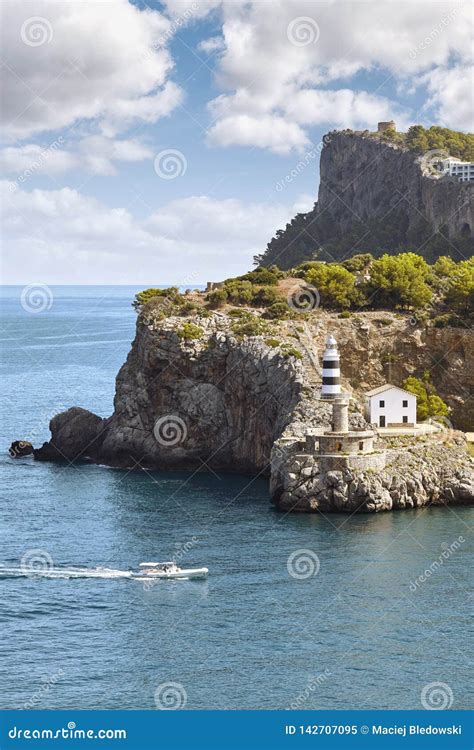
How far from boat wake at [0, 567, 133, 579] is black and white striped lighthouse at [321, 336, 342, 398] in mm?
23172

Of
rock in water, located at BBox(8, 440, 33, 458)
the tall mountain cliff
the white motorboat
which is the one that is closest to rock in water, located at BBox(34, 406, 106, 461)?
rock in water, located at BBox(8, 440, 33, 458)

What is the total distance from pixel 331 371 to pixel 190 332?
17.2 m

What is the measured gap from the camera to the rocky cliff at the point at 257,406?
76.2 metres

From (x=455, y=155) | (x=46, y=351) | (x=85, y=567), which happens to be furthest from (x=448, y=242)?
(x=85, y=567)

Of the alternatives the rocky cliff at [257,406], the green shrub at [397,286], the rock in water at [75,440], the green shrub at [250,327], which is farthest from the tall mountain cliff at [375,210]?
the rock in water at [75,440]

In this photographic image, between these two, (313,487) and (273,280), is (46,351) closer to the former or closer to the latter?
(273,280)

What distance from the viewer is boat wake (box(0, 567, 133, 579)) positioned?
60.4 m

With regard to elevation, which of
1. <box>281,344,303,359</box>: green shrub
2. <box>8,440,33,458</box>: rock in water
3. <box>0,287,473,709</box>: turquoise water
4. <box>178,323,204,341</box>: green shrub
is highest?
<box>178,323,204,341</box>: green shrub

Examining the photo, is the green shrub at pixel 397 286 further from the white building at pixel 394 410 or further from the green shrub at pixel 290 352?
the white building at pixel 394 410

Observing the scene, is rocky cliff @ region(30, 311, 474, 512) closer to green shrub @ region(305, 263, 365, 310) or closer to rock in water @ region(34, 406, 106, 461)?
rock in water @ region(34, 406, 106, 461)

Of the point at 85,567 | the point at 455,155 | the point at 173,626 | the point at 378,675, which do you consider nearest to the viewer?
the point at 378,675

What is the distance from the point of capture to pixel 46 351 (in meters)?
192

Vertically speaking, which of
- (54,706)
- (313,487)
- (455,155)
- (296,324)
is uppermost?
(455,155)

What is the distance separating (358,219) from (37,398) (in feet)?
194
